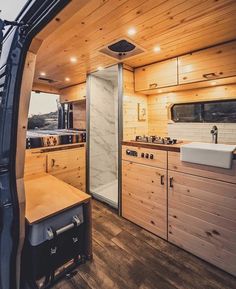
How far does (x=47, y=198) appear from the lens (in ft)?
5.45

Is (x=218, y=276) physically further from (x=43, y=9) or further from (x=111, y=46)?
(x=111, y=46)

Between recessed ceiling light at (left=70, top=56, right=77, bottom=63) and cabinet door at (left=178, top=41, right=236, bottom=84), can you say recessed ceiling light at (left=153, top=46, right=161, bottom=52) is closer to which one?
cabinet door at (left=178, top=41, right=236, bottom=84)

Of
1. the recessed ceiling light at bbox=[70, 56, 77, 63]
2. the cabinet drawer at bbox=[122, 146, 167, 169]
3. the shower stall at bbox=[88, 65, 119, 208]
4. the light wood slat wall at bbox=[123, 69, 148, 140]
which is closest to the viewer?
the cabinet drawer at bbox=[122, 146, 167, 169]

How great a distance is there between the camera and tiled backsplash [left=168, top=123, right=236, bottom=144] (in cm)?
205

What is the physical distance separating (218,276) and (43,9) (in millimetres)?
2275

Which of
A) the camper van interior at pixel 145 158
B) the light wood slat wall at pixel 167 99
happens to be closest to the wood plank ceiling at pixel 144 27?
the camper van interior at pixel 145 158

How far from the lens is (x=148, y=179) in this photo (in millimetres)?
2104

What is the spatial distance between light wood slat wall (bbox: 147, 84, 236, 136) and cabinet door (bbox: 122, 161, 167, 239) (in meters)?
0.80

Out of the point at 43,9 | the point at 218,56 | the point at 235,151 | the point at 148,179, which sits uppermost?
the point at 218,56

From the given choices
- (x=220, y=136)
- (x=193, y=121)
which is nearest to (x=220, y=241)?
(x=220, y=136)

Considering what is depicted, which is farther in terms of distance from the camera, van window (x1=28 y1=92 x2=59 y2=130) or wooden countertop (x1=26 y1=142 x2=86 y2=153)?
van window (x1=28 y1=92 x2=59 y2=130)

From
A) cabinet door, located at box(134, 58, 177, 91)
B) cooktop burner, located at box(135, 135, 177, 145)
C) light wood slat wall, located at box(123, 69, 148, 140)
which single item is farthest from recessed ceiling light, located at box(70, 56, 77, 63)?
cooktop burner, located at box(135, 135, 177, 145)

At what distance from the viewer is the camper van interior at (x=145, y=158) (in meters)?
1.39

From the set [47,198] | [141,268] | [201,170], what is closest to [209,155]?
[201,170]
